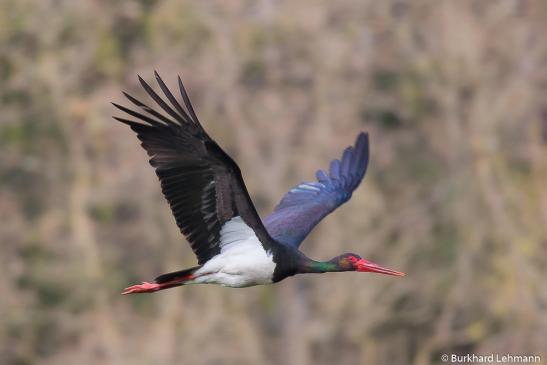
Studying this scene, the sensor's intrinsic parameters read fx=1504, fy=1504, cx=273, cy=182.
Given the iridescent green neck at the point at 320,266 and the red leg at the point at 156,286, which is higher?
the iridescent green neck at the point at 320,266

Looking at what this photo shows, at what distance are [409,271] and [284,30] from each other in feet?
12.3

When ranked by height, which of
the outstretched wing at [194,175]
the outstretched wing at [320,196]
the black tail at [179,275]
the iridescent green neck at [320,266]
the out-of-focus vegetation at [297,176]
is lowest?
the black tail at [179,275]

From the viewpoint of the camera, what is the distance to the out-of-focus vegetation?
1991 cm

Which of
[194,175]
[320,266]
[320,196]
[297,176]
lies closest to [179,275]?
[194,175]

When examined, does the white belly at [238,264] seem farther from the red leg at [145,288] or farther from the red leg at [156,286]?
the red leg at [145,288]

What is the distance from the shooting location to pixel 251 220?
385 inches

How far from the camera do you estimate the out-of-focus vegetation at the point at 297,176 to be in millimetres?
19906

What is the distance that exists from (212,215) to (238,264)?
45cm

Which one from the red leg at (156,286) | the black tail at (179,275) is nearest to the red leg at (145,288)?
the red leg at (156,286)

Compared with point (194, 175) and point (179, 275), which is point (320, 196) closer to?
point (179, 275)

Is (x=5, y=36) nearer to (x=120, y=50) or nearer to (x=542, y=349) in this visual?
(x=120, y=50)

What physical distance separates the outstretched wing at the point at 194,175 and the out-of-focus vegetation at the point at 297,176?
919 cm

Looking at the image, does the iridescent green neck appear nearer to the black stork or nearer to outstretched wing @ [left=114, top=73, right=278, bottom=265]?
the black stork

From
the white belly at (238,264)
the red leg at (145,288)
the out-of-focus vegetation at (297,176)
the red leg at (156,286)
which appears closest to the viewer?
the white belly at (238,264)
